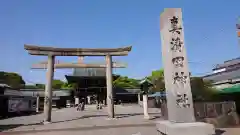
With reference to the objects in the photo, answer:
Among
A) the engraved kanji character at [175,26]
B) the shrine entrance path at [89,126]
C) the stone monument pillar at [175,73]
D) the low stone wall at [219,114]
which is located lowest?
the shrine entrance path at [89,126]

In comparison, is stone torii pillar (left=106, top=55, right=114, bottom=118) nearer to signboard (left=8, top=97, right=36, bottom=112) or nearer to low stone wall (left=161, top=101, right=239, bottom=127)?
low stone wall (left=161, top=101, right=239, bottom=127)

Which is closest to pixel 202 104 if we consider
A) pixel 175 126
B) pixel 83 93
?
pixel 175 126

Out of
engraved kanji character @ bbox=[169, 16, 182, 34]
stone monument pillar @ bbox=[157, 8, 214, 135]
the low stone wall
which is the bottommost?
the low stone wall

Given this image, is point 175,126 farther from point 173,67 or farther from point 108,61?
point 108,61

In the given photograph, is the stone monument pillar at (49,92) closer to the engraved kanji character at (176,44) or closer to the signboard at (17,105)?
the signboard at (17,105)

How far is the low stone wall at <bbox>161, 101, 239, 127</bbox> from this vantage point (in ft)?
42.3

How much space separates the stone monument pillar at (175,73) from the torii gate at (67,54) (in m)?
13.0

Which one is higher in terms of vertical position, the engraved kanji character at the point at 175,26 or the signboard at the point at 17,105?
the engraved kanji character at the point at 175,26

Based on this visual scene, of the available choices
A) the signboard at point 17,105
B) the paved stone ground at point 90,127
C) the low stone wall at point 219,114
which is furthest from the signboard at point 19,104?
the low stone wall at point 219,114

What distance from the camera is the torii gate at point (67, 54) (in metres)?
19.0

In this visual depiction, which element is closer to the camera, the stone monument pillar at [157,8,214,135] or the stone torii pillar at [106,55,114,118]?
the stone monument pillar at [157,8,214,135]

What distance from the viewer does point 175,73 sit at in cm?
745

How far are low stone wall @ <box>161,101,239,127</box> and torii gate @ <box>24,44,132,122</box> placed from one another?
8661 mm

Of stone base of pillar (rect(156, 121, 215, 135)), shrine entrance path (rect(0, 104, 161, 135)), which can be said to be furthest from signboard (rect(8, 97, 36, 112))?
stone base of pillar (rect(156, 121, 215, 135))
